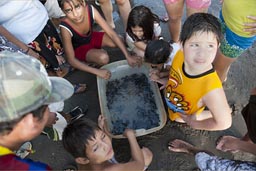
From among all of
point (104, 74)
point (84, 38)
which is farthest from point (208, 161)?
point (84, 38)

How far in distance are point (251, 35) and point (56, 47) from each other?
1648 millimetres

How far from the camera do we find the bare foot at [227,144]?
2385 mm

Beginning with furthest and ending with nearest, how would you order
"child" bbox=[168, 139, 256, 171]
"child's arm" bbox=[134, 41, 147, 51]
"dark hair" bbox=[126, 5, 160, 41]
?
"child's arm" bbox=[134, 41, 147, 51]
"dark hair" bbox=[126, 5, 160, 41]
"child" bbox=[168, 139, 256, 171]

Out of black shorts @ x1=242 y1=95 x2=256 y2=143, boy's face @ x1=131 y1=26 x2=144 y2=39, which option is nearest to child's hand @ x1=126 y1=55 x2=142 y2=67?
boy's face @ x1=131 y1=26 x2=144 y2=39

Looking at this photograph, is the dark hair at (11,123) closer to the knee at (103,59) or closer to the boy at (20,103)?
the boy at (20,103)

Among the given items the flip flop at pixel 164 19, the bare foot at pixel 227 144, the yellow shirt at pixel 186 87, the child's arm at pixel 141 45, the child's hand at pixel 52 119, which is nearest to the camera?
the yellow shirt at pixel 186 87

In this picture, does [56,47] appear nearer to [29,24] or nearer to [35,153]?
[29,24]

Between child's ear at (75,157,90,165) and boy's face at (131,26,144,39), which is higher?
boy's face at (131,26,144,39)

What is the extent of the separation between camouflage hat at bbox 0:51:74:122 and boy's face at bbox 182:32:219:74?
88cm

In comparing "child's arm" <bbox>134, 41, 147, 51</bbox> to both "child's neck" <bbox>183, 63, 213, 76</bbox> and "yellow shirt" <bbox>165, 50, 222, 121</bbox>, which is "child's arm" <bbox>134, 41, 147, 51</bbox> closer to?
"yellow shirt" <bbox>165, 50, 222, 121</bbox>

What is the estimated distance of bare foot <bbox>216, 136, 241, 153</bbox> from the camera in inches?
93.9

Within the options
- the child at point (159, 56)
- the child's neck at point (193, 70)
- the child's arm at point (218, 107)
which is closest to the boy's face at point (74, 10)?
the child at point (159, 56)

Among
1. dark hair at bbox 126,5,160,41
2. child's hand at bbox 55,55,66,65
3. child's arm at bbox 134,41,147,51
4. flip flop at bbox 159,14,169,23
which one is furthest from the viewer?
flip flop at bbox 159,14,169,23

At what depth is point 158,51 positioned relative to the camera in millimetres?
2350
